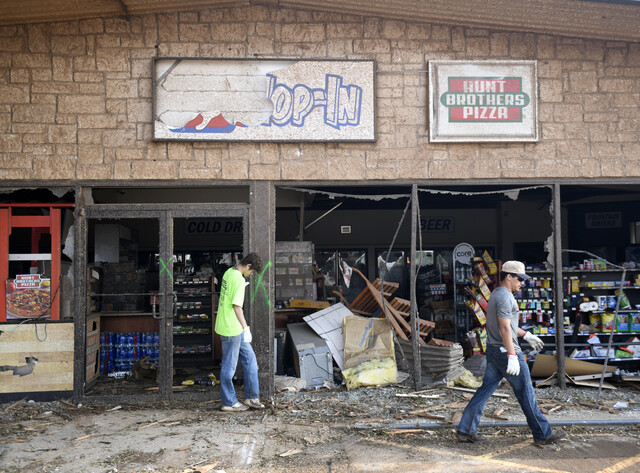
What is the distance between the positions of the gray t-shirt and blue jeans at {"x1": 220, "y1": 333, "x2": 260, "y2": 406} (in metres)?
2.98

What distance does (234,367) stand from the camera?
23.3 feet

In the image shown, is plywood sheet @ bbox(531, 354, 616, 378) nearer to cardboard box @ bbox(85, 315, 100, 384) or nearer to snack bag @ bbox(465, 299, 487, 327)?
snack bag @ bbox(465, 299, 487, 327)

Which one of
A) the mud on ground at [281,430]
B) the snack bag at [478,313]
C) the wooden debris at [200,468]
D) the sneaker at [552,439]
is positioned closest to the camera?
the wooden debris at [200,468]

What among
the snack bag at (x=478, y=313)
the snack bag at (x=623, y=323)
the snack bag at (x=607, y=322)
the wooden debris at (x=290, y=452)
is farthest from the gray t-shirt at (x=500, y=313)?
the snack bag at (x=623, y=323)

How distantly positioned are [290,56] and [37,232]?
13.8ft

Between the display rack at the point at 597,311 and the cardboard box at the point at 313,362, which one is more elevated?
the display rack at the point at 597,311

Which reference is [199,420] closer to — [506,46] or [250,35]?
[250,35]

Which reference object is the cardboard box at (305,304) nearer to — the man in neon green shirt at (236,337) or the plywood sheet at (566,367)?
the man in neon green shirt at (236,337)

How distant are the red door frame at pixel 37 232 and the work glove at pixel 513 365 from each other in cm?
579

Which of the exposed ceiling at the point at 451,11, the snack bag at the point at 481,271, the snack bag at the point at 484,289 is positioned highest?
the exposed ceiling at the point at 451,11

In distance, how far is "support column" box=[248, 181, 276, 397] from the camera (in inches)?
304

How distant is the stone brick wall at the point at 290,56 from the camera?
25.0ft

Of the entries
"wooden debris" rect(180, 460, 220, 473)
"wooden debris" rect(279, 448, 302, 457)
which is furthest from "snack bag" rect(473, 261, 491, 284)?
"wooden debris" rect(180, 460, 220, 473)

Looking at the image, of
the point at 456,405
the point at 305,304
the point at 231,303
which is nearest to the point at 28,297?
the point at 231,303
